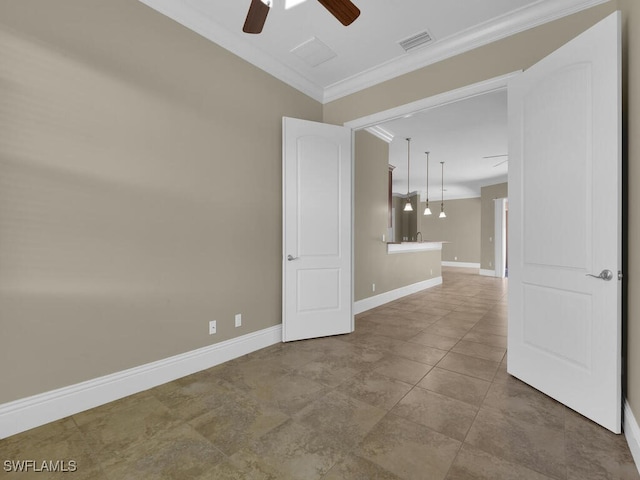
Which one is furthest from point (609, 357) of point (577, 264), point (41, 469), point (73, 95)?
point (73, 95)

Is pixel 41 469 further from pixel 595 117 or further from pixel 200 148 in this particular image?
pixel 595 117

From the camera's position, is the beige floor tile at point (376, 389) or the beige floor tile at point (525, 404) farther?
the beige floor tile at point (376, 389)

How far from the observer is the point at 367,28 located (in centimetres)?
272

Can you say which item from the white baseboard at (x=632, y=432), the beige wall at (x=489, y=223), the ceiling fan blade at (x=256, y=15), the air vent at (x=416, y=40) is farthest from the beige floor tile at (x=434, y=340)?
the beige wall at (x=489, y=223)

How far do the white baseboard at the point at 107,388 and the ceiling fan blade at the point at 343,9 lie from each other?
8.96 feet

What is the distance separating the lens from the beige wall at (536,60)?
5.55 ft

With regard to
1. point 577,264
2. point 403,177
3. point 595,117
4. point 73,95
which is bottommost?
point 577,264

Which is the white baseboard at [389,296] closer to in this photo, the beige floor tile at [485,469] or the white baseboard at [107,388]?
the white baseboard at [107,388]

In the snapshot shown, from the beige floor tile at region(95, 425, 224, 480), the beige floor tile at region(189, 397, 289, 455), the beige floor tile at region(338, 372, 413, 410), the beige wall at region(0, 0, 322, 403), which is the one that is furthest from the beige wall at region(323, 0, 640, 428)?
the beige floor tile at region(95, 425, 224, 480)

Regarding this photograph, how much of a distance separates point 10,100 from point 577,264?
3.68 m

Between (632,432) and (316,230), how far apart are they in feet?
9.08

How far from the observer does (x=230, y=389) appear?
2.26 meters

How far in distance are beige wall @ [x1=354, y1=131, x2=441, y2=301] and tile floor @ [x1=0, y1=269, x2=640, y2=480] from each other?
2.08 m

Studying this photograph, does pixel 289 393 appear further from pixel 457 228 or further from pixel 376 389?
pixel 457 228
